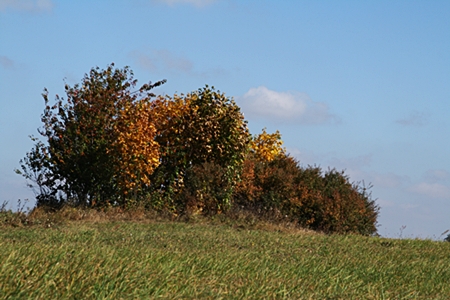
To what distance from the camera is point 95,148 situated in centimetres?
1828

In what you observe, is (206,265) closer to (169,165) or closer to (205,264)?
(205,264)

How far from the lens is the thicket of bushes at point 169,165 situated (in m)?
18.4

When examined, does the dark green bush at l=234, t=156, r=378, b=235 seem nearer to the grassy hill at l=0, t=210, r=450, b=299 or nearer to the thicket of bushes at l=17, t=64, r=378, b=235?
Answer: the thicket of bushes at l=17, t=64, r=378, b=235

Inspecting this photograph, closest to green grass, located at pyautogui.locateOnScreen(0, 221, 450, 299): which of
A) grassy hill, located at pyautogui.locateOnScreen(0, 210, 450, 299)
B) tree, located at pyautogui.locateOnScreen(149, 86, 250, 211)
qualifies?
grassy hill, located at pyautogui.locateOnScreen(0, 210, 450, 299)

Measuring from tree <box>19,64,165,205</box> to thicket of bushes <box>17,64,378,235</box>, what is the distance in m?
0.03

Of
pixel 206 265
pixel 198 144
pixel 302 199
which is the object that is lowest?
pixel 206 265

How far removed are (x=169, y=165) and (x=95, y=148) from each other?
2.64 m

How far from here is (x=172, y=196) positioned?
1941 centimetres

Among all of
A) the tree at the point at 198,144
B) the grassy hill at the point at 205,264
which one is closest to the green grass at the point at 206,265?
the grassy hill at the point at 205,264

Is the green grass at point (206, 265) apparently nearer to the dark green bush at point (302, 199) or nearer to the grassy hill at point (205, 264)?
the grassy hill at point (205, 264)

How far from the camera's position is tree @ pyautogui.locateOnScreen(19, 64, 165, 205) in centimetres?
1809

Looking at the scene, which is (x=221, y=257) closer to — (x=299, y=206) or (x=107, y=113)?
(x=107, y=113)

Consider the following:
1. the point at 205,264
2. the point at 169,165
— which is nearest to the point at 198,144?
the point at 169,165

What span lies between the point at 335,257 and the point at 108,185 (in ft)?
28.5
